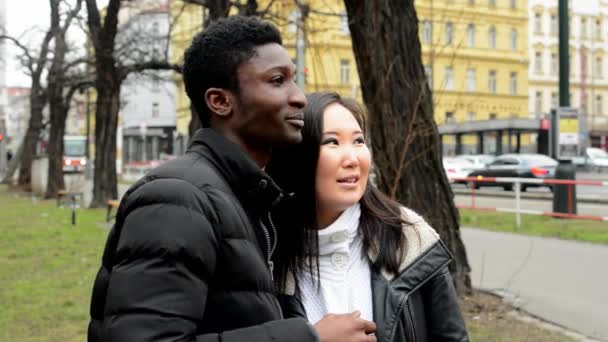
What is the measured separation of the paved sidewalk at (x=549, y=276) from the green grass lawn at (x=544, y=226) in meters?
0.40

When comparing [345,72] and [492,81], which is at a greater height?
[492,81]

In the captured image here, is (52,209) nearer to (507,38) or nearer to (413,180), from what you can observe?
(413,180)

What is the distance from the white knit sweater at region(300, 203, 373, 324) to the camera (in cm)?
242

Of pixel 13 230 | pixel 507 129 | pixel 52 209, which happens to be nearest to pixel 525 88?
pixel 507 129

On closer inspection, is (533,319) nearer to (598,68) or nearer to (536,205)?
(536,205)

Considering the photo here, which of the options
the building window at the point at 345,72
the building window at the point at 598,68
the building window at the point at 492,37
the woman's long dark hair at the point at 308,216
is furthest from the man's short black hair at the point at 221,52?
the building window at the point at 598,68

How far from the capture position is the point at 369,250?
2.49 metres

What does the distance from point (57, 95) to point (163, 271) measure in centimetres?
3176

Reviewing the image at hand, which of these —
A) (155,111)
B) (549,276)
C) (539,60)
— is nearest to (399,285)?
(549,276)

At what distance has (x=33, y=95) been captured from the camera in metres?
34.3

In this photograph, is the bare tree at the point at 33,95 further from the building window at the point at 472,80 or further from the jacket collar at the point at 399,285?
the building window at the point at 472,80

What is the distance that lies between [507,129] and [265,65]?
4191 cm

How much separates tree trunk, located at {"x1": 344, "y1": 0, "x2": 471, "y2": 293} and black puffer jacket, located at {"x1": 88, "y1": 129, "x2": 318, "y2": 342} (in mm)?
4997

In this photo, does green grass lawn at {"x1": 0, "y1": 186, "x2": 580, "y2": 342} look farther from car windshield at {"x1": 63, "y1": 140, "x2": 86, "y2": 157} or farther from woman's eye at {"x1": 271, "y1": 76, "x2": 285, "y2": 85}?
car windshield at {"x1": 63, "y1": 140, "x2": 86, "y2": 157}
